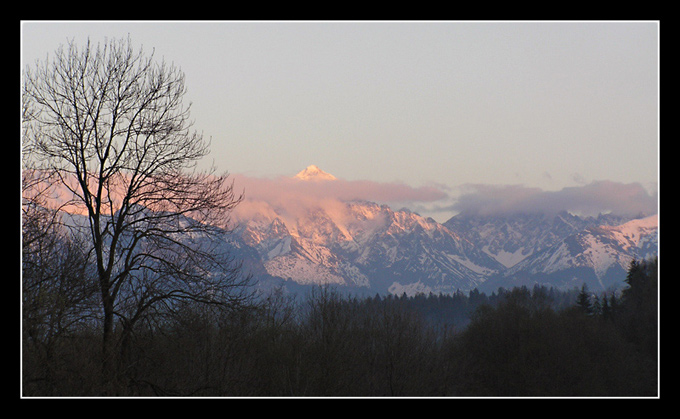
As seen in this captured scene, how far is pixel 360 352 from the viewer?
48.1 meters

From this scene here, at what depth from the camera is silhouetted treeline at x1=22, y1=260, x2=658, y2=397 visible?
64.0 feet

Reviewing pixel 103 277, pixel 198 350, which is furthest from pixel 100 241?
pixel 198 350

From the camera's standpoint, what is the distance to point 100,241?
1911 centimetres

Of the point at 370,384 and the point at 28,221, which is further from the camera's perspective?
the point at 370,384

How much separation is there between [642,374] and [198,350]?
46.1m

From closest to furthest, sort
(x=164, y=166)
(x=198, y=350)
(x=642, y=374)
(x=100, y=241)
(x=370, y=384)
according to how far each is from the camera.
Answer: (x=100, y=241)
(x=164, y=166)
(x=198, y=350)
(x=370, y=384)
(x=642, y=374)

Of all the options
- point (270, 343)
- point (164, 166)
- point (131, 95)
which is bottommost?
point (270, 343)

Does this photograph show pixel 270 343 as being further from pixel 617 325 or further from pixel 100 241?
pixel 617 325

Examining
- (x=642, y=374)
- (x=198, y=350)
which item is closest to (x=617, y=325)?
(x=642, y=374)

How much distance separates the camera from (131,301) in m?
20.1

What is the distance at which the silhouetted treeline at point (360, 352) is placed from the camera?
19500 mm
